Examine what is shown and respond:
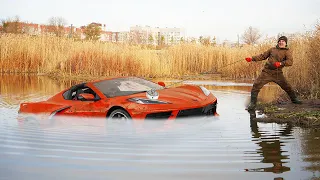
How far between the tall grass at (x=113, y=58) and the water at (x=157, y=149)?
14.9 meters

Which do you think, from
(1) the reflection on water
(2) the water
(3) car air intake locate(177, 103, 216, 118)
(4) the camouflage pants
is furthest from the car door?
(4) the camouflage pants

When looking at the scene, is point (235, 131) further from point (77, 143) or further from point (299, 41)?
point (299, 41)

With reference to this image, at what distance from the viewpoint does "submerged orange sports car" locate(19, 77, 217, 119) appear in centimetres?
762

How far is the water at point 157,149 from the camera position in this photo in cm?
489

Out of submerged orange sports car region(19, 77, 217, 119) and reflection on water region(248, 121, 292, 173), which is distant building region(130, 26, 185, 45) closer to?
submerged orange sports car region(19, 77, 217, 119)

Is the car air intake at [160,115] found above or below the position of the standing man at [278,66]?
below

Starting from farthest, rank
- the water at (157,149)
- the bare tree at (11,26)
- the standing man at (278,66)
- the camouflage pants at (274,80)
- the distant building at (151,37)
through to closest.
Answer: the bare tree at (11,26) < the distant building at (151,37) < the camouflage pants at (274,80) < the standing man at (278,66) < the water at (157,149)

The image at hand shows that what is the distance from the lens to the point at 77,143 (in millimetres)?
6902

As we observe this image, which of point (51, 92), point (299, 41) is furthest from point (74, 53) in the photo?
point (299, 41)

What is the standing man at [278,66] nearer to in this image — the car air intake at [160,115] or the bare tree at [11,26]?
the car air intake at [160,115]

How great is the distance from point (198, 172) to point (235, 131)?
3195 mm

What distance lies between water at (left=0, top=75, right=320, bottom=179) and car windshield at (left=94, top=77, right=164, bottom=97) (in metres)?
0.62

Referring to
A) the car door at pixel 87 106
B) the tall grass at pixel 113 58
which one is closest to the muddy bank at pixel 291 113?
the car door at pixel 87 106

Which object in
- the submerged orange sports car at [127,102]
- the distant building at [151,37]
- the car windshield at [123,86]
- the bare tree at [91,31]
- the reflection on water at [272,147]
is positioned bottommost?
the reflection on water at [272,147]
